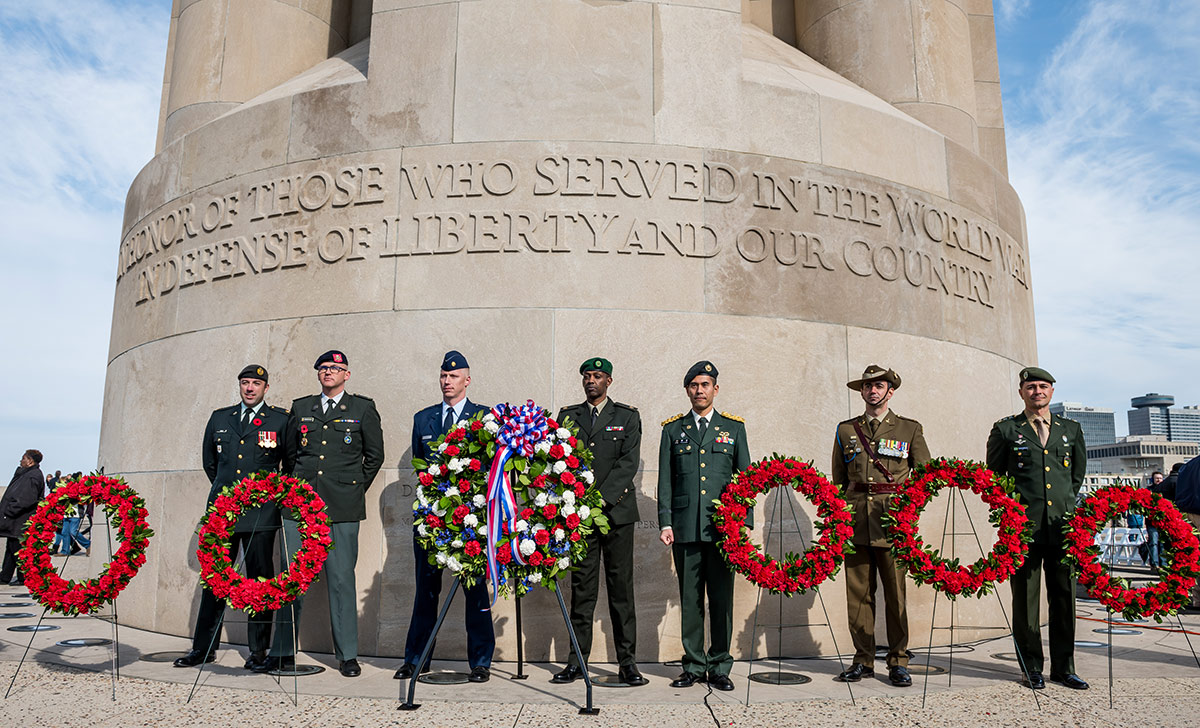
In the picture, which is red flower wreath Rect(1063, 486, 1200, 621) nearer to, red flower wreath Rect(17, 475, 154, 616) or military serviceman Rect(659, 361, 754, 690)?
military serviceman Rect(659, 361, 754, 690)

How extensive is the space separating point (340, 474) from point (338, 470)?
3 centimetres

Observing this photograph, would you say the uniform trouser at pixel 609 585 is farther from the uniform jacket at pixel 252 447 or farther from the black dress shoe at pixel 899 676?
the uniform jacket at pixel 252 447

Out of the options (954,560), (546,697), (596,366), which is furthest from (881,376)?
(546,697)

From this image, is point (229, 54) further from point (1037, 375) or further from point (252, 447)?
point (1037, 375)

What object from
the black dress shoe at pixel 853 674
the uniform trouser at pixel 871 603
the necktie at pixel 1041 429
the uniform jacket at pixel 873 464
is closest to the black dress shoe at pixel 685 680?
the black dress shoe at pixel 853 674

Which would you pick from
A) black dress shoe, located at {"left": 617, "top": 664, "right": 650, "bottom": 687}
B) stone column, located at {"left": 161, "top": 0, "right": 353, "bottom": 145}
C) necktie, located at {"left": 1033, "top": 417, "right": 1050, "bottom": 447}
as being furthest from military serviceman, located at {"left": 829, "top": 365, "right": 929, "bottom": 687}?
stone column, located at {"left": 161, "top": 0, "right": 353, "bottom": 145}

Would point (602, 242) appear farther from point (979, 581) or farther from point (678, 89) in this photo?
point (979, 581)

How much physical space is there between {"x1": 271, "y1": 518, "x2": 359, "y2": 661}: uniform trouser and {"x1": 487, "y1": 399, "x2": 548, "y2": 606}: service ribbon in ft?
4.89

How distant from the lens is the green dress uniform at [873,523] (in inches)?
250

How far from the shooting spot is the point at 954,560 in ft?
19.6

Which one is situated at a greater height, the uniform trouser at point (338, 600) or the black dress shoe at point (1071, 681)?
the uniform trouser at point (338, 600)

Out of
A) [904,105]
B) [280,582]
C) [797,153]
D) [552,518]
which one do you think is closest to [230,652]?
[280,582]

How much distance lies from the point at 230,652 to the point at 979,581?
5882mm

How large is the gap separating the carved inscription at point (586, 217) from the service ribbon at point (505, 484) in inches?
95.8
